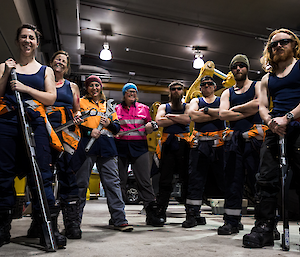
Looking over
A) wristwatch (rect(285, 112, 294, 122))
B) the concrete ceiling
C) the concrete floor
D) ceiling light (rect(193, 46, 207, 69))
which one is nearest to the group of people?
wristwatch (rect(285, 112, 294, 122))

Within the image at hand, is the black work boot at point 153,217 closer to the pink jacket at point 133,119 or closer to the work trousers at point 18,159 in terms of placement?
the pink jacket at point 133,119

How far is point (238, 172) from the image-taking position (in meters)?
3.04

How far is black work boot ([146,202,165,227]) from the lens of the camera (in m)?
3.54

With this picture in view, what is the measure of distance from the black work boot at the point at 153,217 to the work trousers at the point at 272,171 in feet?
4.65

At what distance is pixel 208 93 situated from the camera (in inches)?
156

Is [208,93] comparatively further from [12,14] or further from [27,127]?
[12,14]

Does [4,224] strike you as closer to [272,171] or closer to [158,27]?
[272,171]

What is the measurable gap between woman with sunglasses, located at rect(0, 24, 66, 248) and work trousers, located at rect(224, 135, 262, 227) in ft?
5.64

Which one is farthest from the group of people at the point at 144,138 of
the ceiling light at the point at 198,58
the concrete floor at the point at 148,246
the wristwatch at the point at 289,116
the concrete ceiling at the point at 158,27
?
the ceiling light at the point at 198,58

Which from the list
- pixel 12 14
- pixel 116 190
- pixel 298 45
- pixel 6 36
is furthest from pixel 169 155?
pixel 6 36

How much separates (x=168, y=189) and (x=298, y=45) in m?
2.19

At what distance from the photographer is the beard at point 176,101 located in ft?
12.9

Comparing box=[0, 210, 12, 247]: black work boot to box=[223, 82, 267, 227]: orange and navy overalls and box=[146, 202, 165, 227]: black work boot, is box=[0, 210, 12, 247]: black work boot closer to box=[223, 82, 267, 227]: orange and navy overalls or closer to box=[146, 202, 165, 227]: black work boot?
box=[146, 202, 165, 227]: black work boot

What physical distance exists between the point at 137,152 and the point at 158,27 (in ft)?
19.1
